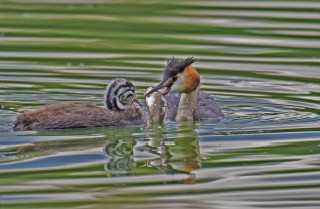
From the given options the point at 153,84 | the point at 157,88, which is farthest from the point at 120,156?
the point at 153,84

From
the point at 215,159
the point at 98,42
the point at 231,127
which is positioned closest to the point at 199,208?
the point at 215,159

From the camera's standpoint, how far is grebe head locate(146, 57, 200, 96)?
14492mm

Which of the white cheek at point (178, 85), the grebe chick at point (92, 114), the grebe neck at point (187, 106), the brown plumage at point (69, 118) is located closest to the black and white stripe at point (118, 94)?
the grebe chick at point (92, 114)

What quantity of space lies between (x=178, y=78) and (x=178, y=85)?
0.36ft

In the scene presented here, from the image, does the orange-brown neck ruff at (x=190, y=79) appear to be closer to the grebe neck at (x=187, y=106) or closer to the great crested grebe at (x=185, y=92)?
the great crested grebe at (x=185, y=92)

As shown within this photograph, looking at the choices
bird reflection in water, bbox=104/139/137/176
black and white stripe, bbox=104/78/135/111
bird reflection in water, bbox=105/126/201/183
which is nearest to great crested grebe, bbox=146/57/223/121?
black and white stripe, bbox=104/78/135/111

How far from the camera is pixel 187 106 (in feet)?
48.5

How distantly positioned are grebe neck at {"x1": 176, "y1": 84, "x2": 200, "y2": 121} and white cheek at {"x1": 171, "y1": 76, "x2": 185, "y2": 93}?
0.64 feet

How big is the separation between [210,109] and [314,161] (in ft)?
9.54

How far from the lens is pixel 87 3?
2411 centimetres

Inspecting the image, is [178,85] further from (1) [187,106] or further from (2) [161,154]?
(2) [161,154]

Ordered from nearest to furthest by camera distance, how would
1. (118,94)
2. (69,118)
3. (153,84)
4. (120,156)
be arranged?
(120,156), (69,118), (118,94), (153,84)

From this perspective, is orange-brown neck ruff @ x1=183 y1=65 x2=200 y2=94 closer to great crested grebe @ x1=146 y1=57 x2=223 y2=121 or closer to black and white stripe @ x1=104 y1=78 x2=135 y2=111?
great crested grebe @ x1=146 y1=57 x2=223 y2=121

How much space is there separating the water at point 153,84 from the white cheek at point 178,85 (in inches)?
17.2
